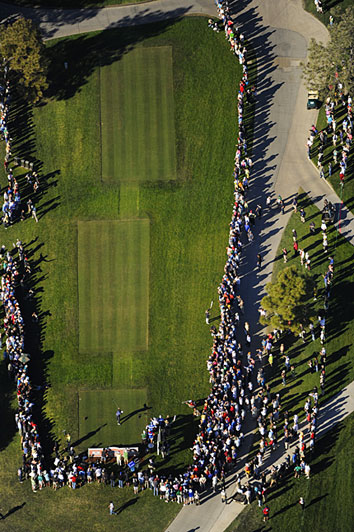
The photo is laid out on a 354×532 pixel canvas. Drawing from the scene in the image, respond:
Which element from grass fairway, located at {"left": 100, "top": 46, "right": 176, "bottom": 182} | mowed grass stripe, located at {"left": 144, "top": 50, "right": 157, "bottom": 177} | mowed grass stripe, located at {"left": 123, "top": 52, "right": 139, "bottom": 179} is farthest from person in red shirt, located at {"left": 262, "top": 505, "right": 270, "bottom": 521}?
mowed grass stripe, located at {"left": 123, "top": 52, "right": 139, "bottom": 179}

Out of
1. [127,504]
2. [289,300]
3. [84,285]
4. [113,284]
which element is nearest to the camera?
[289,300]

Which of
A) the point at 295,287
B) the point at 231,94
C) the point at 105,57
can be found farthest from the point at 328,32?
the point at 295,287

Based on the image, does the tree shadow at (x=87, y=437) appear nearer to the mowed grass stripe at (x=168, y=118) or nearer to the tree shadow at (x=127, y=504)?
the tree shadow at (x=127, y=504)

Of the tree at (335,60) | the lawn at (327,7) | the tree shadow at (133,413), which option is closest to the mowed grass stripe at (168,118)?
the tree at (335,60)

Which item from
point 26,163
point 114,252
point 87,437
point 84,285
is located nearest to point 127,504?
point 87,437

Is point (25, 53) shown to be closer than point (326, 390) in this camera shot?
No

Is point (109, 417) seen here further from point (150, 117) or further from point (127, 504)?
point (150, 117)

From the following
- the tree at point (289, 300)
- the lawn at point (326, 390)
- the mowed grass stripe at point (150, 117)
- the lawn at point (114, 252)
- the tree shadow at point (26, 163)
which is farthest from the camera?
the mowed grass stripe at point (150, 117)
